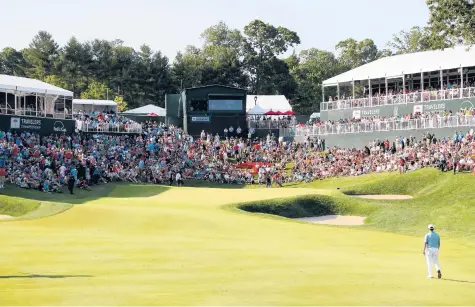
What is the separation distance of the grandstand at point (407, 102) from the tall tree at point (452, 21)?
8.95 feet

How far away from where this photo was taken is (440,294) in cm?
2156

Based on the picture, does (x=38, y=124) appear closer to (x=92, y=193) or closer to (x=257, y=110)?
(x=92, y=193)

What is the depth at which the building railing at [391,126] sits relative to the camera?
198ft

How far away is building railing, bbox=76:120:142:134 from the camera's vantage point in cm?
6560

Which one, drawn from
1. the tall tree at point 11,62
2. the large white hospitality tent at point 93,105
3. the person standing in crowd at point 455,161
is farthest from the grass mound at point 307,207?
the tall tree at point 11,62

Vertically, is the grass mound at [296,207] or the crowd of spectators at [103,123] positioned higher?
the crowd of spectators at [103,123]

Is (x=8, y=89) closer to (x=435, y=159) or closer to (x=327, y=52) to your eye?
(x=435, y=159)

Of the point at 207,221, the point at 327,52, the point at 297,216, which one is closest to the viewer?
the point at 207,221

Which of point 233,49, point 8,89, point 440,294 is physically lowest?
point 440,294

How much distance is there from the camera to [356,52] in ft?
470

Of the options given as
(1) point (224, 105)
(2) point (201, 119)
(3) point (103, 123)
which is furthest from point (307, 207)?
(1) point (224, 105)

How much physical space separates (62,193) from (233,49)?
75194 millimetres

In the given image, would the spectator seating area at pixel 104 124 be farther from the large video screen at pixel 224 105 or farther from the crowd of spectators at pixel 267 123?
the crowd of spectators at pixel 267 123

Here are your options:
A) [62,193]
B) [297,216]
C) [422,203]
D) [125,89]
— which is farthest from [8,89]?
[125,89]
